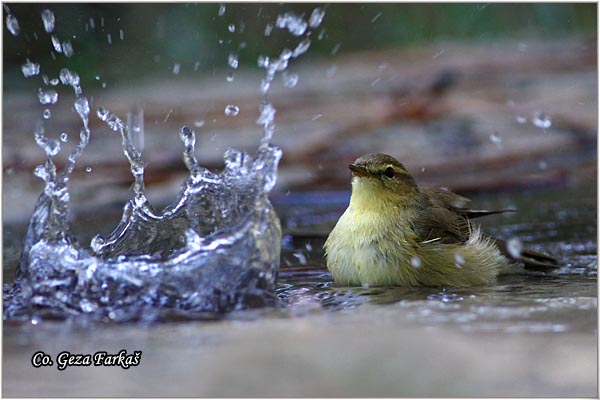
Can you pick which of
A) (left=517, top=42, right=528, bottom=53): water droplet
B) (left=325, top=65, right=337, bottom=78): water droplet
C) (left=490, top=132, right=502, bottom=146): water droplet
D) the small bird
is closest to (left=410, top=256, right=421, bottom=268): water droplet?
the small bird

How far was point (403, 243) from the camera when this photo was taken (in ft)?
15.8

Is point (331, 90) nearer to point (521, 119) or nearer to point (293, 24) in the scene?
point (521, 119)

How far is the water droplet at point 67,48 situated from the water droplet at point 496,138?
16.5 ft

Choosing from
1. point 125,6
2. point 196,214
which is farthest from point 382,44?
point 196,214

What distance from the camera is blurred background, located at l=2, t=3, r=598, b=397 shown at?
3.24 metres

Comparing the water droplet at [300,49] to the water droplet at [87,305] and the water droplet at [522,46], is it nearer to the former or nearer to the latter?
the water droplet at [522,46]

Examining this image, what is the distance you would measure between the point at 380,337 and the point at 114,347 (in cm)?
105

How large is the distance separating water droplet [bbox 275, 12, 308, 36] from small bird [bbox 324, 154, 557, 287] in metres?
2.44

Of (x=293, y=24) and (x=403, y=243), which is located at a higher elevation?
(x=293, y=24)

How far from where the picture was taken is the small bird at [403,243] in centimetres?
475

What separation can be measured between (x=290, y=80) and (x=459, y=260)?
658cm

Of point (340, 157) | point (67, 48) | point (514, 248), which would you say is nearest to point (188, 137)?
point (514, 248)

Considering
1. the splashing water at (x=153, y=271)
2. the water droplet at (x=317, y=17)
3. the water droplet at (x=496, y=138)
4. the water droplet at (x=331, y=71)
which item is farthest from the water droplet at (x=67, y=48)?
the splashing water at (x=153, y=271)

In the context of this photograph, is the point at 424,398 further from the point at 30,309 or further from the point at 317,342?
the point at 30,309
